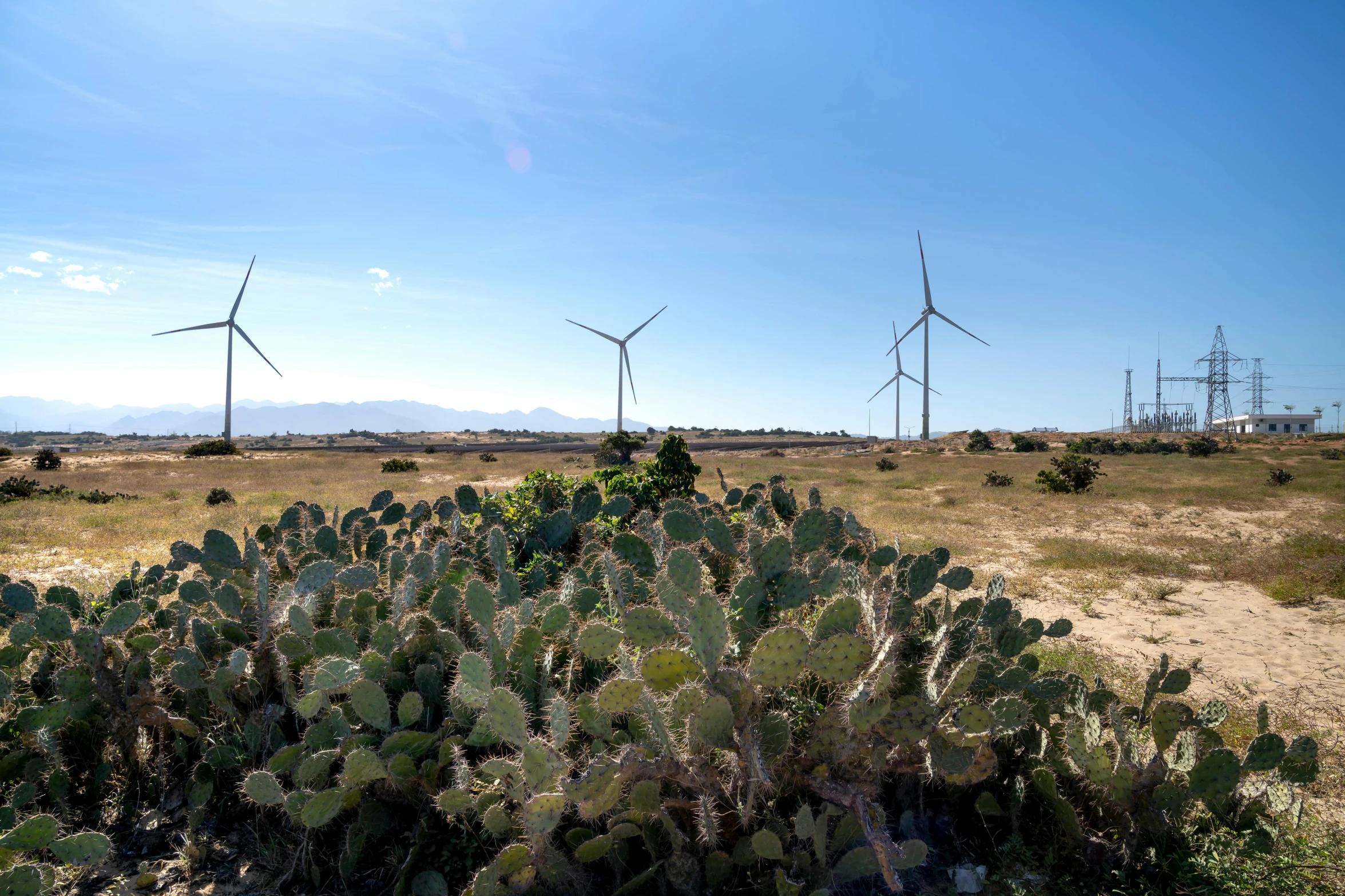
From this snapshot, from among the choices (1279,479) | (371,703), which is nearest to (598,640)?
(371,703)

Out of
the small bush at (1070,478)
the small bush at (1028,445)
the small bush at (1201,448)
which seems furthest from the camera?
the small bush at (1028,445)

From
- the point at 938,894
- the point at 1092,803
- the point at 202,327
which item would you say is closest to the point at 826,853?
the point at 938,894

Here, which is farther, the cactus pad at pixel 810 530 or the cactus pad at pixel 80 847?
the cactus pad at pixel 810 530

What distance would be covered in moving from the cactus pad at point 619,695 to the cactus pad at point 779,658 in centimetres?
44

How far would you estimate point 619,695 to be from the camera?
2.29m

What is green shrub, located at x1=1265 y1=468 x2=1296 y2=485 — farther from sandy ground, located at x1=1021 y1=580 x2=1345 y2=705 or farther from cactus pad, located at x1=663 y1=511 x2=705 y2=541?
cactus pad, located at x1=663 y1=511 x2=705 y2=541

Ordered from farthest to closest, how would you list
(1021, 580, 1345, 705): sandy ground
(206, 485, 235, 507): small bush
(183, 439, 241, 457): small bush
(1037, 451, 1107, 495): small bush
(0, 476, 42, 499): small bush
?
(183, 439, 241, 457): small bush, (1037, 451, 1107, 495): small bush, (0, 476, 42, 499): small bush, (206, 485, 235, 507): small bush, (1021, 580, 1345, 705): sandy ground

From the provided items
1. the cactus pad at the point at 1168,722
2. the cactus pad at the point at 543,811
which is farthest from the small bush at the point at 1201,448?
the cactus pad at the point at 543,811

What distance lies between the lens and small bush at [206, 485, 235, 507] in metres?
15.5

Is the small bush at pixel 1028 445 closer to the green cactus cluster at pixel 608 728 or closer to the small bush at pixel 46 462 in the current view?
the green cactus cluster at pixel 608 728

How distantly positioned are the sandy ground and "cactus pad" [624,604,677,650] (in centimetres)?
445

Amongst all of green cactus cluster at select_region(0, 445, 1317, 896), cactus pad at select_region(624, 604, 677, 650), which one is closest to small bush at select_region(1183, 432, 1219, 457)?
green cactus cluster at select_region(0, 445, 1317, 896)

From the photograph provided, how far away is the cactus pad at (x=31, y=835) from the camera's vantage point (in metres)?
2.45

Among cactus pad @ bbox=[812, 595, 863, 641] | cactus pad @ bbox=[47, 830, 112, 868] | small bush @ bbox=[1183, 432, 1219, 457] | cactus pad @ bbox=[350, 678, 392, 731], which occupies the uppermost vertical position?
small bush @ bbox=[1183, 432, 1219, 457]
